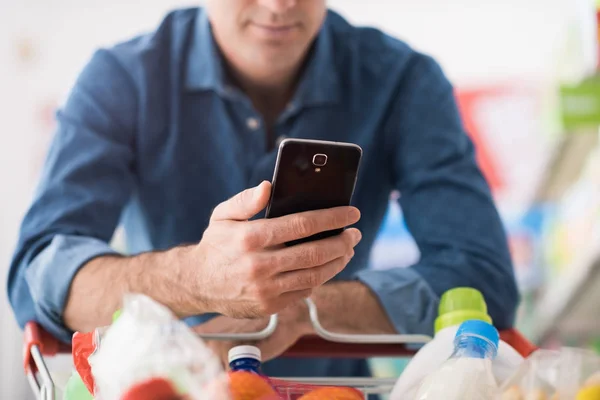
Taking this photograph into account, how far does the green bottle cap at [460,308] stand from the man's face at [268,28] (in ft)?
2.15

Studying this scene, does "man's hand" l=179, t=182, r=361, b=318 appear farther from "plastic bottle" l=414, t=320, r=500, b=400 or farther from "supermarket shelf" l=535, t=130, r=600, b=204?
"supermarket shelf" l=535, t=130, r=600, b=204

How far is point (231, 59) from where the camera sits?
1600 mm

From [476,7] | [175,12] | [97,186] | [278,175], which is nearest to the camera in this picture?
[278,175]

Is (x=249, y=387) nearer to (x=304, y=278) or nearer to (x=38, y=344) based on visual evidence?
(x=304, y=278)

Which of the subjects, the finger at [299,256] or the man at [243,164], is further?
the man at [243,164]

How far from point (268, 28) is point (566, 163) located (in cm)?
212

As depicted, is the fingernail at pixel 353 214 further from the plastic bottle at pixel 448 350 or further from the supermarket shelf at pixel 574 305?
the supermarket shelf at pixel 574 305

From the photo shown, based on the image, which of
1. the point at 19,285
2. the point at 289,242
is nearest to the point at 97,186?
the point at 19,285

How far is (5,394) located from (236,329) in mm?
2846

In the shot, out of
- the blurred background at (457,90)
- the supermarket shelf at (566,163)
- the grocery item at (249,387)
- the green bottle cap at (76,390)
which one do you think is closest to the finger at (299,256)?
the grocery item at (249,387)

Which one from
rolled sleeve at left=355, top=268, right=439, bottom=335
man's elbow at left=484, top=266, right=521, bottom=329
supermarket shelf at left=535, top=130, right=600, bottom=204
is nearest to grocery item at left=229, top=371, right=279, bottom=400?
rolled sleeve at left=355, top=268, right=439, bottom=335

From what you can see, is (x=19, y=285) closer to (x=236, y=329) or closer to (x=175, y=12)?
(x=236, y=329)

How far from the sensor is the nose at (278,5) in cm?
139

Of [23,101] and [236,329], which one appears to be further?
[23,101]
